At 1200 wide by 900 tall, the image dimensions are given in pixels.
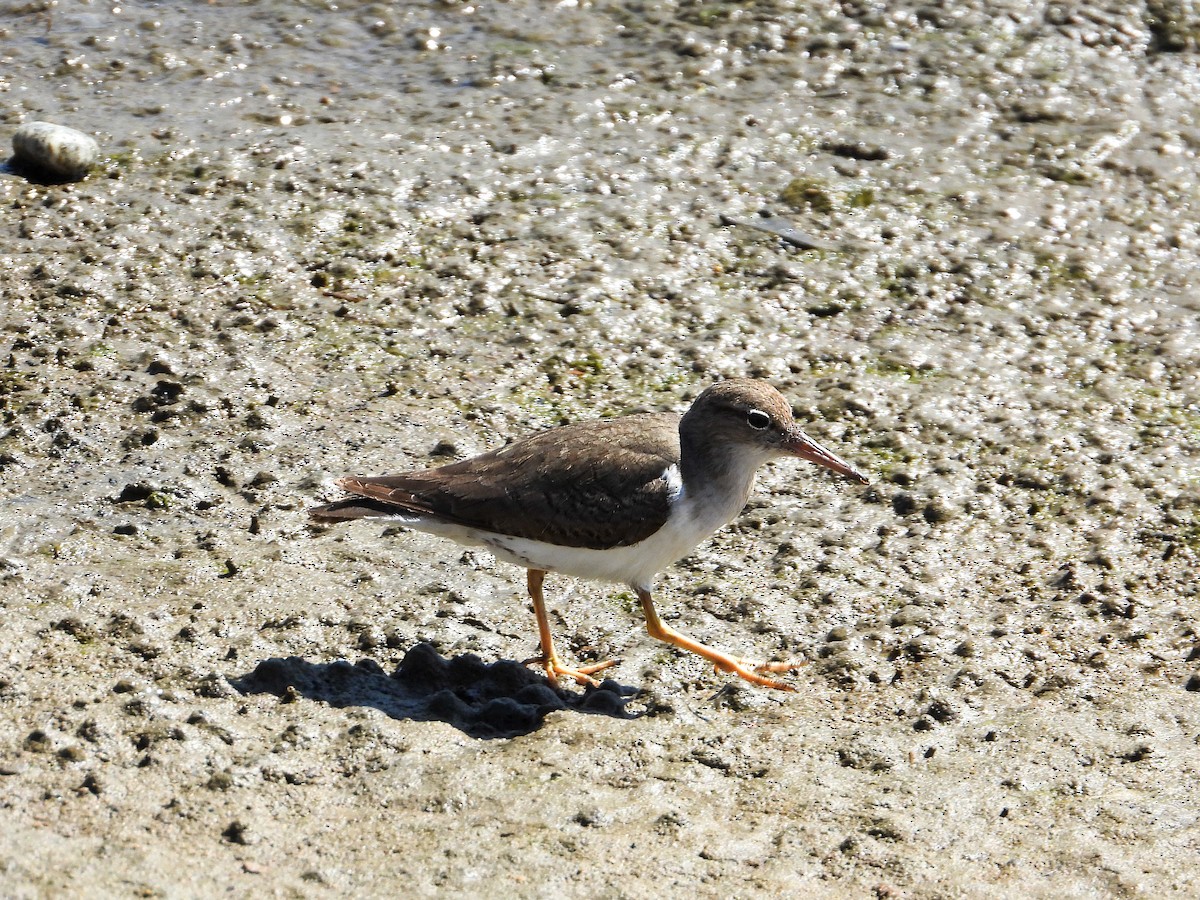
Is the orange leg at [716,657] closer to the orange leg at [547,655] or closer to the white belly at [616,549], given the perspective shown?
the white belly at [616,549]

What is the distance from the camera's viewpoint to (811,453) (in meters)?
6.68

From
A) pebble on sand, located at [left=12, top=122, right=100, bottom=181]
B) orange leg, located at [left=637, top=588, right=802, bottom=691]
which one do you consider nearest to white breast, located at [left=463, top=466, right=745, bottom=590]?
orange leg, located at [left=637, top=588, right=802, bottom=691]

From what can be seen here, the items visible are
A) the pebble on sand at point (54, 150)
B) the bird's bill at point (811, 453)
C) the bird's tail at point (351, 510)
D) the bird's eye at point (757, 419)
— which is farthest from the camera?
the pebble on sand at point (54, 150)

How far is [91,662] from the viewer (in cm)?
568

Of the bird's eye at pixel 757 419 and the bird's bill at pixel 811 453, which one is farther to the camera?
the bird's bill at pixel 811 453

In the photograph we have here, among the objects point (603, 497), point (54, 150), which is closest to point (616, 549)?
point (603, 497)

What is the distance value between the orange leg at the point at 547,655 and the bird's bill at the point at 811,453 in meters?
1.35

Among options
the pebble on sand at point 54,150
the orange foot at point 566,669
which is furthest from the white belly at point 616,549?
the pebble on sand at point 54,150

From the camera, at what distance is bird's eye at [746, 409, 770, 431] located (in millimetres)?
6496

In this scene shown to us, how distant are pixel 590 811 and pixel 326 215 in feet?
17.7

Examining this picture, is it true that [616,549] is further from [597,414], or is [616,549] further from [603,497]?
[597,414]

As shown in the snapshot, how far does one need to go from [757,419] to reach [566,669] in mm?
1484

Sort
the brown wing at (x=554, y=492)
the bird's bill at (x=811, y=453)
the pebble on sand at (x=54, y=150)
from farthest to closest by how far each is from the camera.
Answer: the pebble on sand at (x=54, y=150) → the bird's bill at (x=811, y=453) → the brown wing at (x=554, y=492)

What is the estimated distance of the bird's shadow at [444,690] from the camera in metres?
5.75
